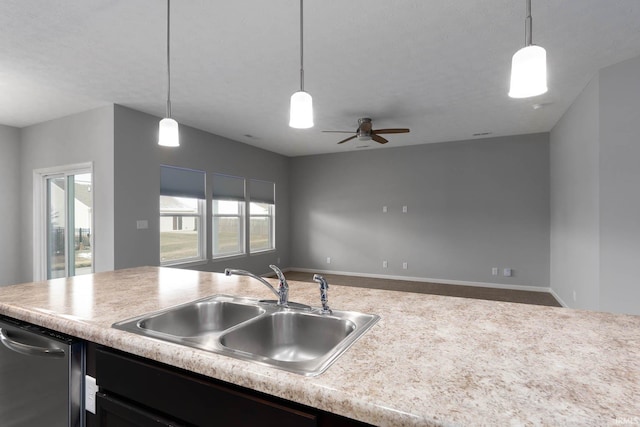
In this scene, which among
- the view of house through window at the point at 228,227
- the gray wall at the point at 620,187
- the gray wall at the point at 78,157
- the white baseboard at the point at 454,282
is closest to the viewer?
the gray wall at the point at 620,187

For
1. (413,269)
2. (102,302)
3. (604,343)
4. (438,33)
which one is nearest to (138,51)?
(102,302)

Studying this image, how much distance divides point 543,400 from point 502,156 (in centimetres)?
594

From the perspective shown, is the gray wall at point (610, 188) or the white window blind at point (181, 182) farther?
the white window blind at point (181, 182)

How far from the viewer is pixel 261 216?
6.82m

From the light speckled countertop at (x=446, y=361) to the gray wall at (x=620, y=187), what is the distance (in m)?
2.25

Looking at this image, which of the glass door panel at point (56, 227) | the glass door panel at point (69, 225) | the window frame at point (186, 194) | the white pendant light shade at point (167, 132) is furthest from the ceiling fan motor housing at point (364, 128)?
the glass door panel at point (56, 227)

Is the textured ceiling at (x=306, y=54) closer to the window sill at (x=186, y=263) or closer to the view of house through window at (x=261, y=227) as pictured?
the window sill at (x=186, y=263)

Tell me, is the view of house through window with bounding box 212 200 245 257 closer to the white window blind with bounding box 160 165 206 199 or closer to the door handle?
the white window blind with bounding box 160 165 206 199

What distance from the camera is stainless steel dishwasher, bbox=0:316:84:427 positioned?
126 centimetres

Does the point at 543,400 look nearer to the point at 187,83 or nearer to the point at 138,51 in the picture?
the point at 138,51

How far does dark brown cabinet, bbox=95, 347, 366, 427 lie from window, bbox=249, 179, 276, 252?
208 inches

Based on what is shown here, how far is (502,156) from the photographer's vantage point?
5707mm

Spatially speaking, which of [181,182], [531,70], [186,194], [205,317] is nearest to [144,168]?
[181,182]

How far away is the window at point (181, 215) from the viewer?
4.70 meters
